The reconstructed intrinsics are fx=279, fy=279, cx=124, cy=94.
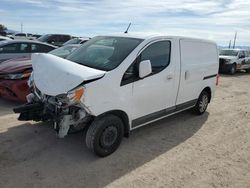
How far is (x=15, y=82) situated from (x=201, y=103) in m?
4.32

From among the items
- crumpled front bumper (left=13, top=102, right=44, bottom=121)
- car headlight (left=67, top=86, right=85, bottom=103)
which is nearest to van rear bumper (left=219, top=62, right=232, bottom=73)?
crumpled front bumper (left=13, top=102, right=44, bottom=121)

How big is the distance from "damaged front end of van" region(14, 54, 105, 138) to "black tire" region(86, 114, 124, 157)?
191mm

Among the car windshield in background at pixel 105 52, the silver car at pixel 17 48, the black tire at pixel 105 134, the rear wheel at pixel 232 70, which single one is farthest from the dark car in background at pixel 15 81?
the rear wheel at pixel 232 70

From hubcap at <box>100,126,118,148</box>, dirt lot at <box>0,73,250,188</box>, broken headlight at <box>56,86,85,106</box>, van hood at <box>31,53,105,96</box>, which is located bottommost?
dirt lot at <box>0,73,250,188</box>

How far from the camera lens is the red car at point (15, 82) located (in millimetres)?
6309

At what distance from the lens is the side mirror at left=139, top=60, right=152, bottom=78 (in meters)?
4.29

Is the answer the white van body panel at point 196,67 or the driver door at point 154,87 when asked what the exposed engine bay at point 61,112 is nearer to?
the driver door at point 154,87

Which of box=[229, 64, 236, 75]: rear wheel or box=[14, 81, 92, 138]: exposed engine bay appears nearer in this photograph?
box=[14, 81, 92, 138]: exposed engine bay

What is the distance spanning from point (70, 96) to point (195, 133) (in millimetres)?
2928

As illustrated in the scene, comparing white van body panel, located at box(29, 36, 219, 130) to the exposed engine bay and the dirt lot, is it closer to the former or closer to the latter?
the exposed engine bay

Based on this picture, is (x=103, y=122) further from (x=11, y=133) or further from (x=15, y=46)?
(x=15, y=46)

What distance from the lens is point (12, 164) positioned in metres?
3.96

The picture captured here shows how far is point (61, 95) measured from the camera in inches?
149

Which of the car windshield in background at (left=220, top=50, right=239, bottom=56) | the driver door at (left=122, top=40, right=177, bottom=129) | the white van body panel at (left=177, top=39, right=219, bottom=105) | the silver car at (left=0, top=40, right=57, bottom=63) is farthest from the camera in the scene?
the car windshield in background at (left=220, top=50, right=239, bottom=56)
